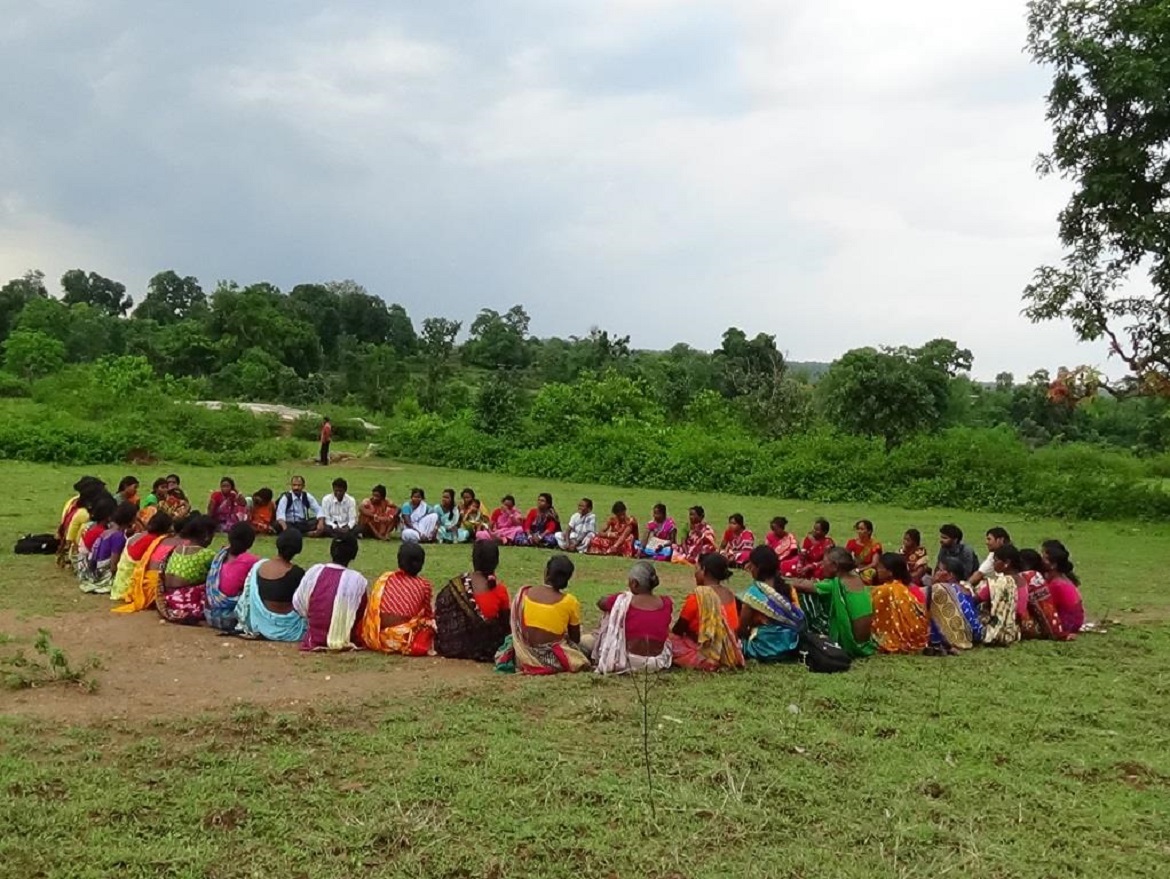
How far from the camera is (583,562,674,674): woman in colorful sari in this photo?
7582mm

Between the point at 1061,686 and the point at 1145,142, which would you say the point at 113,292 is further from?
the point at 1061,686

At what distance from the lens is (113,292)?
3548 inches

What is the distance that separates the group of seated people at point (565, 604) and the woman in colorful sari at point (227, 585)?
1 cm

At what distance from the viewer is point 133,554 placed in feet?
32.2

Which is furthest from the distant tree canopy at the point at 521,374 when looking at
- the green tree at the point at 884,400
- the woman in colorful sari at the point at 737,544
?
the woman in colorful sari at the point at 737,544

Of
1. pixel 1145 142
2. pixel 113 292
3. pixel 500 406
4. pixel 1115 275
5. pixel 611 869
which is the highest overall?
pixel 113 292

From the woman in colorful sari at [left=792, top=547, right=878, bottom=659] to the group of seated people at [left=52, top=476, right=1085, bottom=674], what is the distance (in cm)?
1

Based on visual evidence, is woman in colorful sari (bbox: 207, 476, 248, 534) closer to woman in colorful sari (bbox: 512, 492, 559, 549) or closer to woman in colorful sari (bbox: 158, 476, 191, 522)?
woman in colorful sari (bbox: 158, 476, 191, 522)

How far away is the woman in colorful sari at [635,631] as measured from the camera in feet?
24.9

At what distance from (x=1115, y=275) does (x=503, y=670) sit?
18120 millimetres

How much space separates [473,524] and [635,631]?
27.7 feet

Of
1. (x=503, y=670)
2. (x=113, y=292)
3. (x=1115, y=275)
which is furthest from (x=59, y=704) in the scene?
(x=113, y=292)

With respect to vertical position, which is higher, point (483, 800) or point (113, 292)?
point (113, 292)

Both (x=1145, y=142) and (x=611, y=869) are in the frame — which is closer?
(x=611, y=869)
